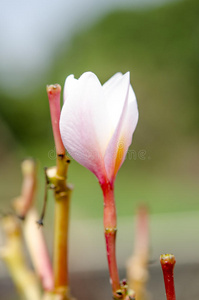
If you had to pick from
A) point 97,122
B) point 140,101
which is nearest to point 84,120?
point 97,122

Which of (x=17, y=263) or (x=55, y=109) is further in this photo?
(x=17, y=263)

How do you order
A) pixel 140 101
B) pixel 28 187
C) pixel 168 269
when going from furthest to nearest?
pixel 140 101 → pixel 28 187 → pixel 168 269

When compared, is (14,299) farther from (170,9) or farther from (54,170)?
(170,9)

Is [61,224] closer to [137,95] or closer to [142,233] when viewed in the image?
[142,233]

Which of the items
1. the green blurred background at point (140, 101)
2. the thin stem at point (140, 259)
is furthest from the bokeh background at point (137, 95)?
the thin stem at point (140, 259)

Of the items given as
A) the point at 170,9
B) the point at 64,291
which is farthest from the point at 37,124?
the point at 64,291

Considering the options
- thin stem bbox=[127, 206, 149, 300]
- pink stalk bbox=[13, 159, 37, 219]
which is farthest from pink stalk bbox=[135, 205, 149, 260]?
pink stalk bbox=[13, 159, 37, 219]
